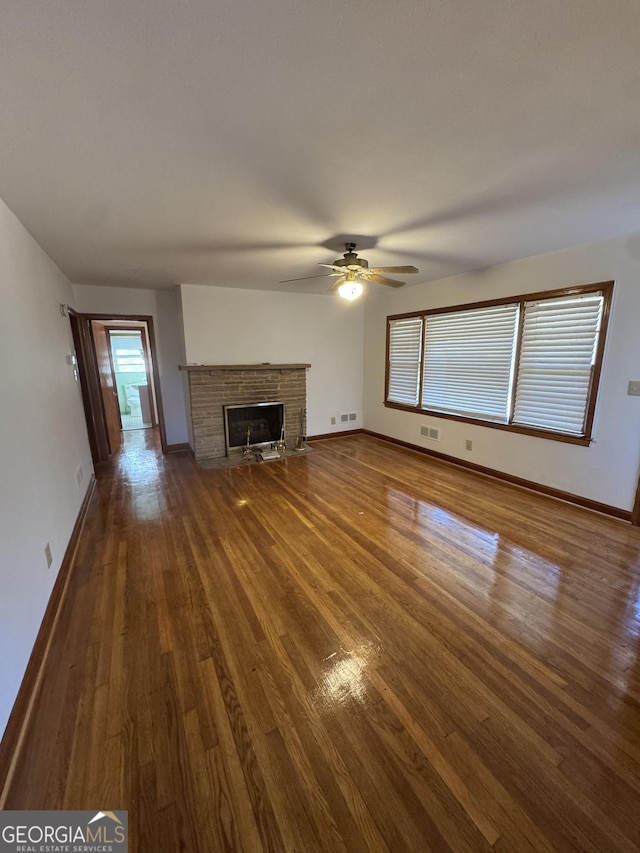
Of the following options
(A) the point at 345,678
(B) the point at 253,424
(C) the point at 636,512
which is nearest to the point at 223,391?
(B) the point at 253,424

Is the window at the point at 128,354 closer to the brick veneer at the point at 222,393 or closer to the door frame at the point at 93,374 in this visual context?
the door frame at the point at 93,374

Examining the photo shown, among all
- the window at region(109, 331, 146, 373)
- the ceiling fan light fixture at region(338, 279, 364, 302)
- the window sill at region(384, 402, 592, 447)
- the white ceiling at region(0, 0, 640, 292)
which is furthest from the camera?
the window at region(109, 331, 146, 373)

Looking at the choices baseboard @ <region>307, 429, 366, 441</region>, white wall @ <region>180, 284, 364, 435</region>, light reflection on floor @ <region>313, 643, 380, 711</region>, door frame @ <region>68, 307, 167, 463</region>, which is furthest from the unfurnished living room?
baseboard @ <region>307, 429, 366, 441</region>

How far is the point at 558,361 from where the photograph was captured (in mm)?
3336

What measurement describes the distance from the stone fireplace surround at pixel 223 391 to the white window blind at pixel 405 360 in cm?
139

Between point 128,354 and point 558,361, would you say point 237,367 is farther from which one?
point 128,354

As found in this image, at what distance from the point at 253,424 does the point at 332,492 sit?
2019 millimetres

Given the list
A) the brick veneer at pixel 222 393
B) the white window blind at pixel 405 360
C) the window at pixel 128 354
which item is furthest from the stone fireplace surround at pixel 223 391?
the window at pixel 128 354

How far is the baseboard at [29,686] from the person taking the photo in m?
1.22

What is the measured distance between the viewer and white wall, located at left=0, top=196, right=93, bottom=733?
1486 millimetres

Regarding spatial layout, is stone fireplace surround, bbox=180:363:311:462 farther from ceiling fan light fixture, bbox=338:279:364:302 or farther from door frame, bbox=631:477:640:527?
door frame, bbox=631:477:640:527

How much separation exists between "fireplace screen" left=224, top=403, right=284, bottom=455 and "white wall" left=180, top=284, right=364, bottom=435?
650mm

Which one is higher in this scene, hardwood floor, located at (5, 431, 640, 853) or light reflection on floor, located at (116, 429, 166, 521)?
light reflection on floor, located at (116, 429, 166, 521)

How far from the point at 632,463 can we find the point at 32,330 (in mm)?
4853
